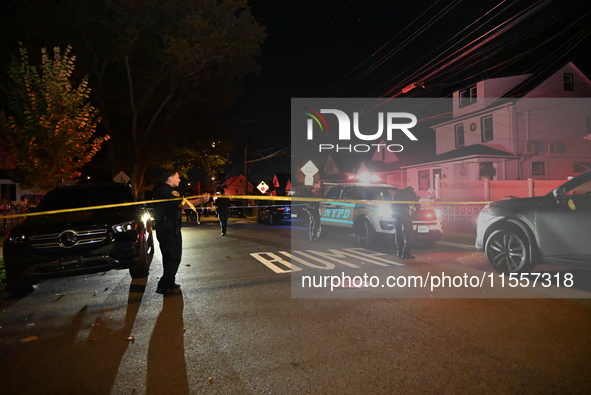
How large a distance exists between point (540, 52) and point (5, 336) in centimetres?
3029

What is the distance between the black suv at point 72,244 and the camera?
5.54m

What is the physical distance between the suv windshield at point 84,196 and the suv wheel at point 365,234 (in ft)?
19.8

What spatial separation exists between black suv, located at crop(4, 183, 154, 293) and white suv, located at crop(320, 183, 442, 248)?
234 inches

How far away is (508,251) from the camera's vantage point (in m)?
6.47

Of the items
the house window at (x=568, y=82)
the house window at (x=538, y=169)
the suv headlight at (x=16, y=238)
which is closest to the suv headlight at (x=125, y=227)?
the suv headlight at (x=16, y=238)

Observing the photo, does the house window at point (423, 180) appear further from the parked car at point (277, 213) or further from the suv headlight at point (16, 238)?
the suv headlight at point (16, 238)

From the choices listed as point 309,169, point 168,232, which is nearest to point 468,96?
point 309,169

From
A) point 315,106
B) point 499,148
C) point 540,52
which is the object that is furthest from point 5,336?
point 540,52

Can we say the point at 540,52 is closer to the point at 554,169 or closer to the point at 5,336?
the point at 554,169

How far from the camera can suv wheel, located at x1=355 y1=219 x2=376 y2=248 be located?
33.6 feet

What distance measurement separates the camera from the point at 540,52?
24.7 meters

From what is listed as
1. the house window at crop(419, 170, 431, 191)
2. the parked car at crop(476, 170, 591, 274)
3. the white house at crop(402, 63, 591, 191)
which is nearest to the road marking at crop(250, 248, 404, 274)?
the parked car at crop(476, 170, 591, 274)

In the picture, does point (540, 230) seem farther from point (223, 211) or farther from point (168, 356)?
point (223, 211)

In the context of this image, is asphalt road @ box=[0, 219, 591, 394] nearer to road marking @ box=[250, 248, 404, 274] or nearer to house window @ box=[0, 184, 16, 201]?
road marking @ box=[250, 248, 404, 274]
